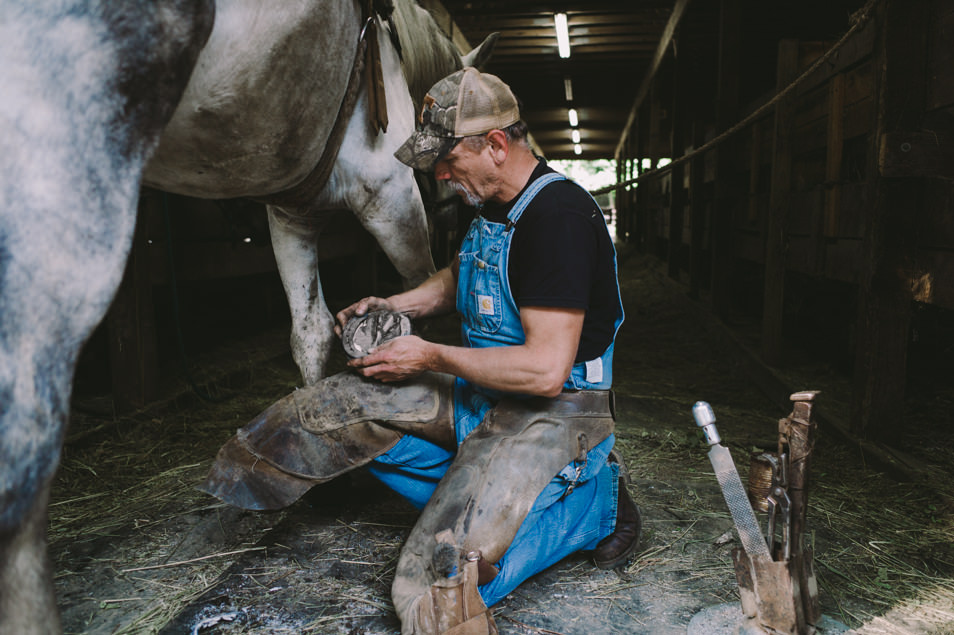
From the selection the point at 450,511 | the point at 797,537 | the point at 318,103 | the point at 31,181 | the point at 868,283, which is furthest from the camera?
the point at 868,283

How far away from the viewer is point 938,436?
306cm

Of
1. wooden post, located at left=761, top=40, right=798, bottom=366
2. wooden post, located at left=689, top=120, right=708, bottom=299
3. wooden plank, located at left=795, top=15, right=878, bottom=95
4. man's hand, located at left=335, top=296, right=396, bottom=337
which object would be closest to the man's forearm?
man's hand, located at left=335, top=296, right=396, bottom=337

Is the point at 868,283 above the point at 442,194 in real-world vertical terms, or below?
below

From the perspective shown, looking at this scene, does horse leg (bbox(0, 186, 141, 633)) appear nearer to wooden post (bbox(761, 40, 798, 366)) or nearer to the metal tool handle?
the metal tool handle

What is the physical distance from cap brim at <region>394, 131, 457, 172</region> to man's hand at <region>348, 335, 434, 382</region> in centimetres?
46

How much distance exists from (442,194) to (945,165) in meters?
2.42

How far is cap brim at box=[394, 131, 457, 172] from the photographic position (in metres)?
1.81

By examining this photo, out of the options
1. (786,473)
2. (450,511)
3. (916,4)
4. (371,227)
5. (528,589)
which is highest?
(916,4)

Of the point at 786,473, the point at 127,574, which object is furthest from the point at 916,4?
the point at 127,574

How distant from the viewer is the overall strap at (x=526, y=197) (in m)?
1.84

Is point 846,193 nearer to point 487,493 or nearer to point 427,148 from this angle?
point 427,148

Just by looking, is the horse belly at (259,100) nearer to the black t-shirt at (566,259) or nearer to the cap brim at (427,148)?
the cap brim at (427,148)

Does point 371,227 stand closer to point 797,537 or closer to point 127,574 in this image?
point 127,574

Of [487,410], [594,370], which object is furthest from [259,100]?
[594,370]
